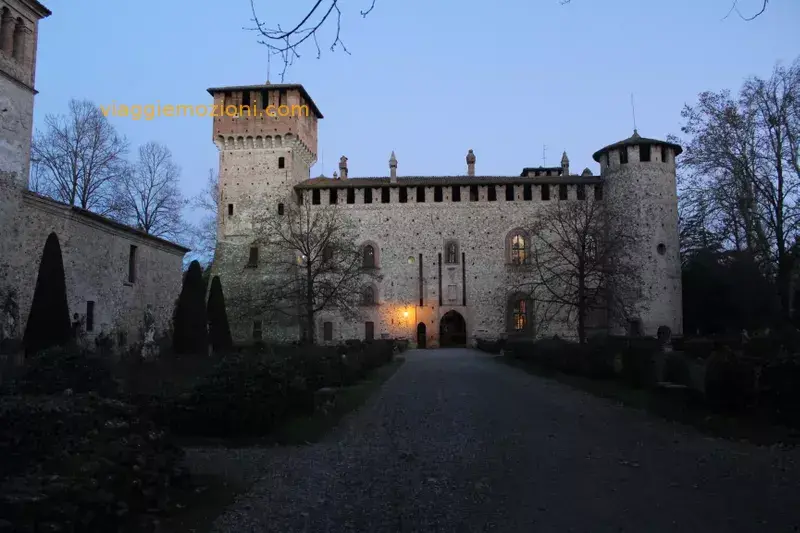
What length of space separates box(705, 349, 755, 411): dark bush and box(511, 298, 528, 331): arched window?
98.9ft

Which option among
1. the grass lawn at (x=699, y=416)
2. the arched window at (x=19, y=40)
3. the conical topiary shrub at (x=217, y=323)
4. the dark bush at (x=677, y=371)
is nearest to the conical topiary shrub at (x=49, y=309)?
the arched window at (x=19, y=40)

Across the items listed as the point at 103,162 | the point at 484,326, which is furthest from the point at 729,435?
the point at 103,162

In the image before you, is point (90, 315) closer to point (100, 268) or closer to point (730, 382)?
point (100, 268)

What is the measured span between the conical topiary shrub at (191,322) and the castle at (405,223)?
1599 cm

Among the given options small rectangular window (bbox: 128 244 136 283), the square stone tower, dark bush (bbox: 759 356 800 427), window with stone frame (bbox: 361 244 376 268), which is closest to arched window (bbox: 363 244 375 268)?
window with stone frame (bbox: 361 244 376 268)

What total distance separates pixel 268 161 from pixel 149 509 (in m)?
37.9

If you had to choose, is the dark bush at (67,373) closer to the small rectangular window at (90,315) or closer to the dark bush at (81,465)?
the dark bush at (81,465)

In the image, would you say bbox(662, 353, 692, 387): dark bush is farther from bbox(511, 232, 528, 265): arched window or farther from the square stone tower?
the square stone tower

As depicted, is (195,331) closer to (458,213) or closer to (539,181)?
(458,213)

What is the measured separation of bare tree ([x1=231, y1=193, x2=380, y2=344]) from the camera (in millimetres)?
30625

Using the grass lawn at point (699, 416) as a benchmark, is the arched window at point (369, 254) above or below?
above

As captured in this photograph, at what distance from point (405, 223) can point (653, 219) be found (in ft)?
51.5

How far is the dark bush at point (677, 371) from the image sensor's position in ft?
39.0

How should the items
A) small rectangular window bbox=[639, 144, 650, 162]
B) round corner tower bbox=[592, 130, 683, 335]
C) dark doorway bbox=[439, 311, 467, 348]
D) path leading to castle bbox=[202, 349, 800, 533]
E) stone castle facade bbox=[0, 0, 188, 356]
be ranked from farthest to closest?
dark doorway bbox=[439, 311, 467, 348], small rectangular window bbox=[639, 144, 650, 162], round corner tower bbox=[592, 130, 683, 335], stone castle facade bbox=[0, 0, 188, 356], path leading to castle bbox=[202, 349, 800, 533]
